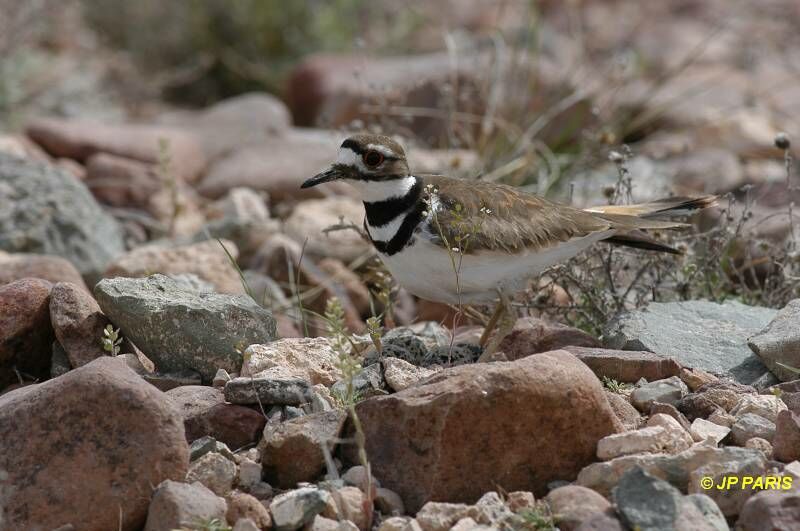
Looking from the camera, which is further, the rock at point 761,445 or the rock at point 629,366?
the rock at point 629,366

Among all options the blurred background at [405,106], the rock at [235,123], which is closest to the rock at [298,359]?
the blurred background at [405,106]

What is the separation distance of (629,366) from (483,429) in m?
0.87

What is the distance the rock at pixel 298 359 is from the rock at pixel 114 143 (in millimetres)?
4048

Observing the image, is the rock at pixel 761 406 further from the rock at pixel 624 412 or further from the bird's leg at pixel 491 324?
the bird's leg at pixel 491 324

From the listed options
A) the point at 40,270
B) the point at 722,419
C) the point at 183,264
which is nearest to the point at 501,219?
the point at 722,419

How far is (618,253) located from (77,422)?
2723mm

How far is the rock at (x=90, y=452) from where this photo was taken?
124 inches

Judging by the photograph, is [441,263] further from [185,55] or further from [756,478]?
[185,55]

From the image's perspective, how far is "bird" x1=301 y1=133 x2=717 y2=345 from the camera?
13.8 feet

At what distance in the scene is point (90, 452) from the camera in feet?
10.4

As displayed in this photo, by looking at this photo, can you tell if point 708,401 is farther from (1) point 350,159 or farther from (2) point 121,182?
(2) point 121,182

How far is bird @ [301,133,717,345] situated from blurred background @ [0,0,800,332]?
570 millimetres

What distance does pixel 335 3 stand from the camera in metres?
11.5

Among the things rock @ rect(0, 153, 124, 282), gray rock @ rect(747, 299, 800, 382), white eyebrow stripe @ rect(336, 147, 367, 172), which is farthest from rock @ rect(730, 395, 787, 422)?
rock @ rect(0, 153, 124, 282)
